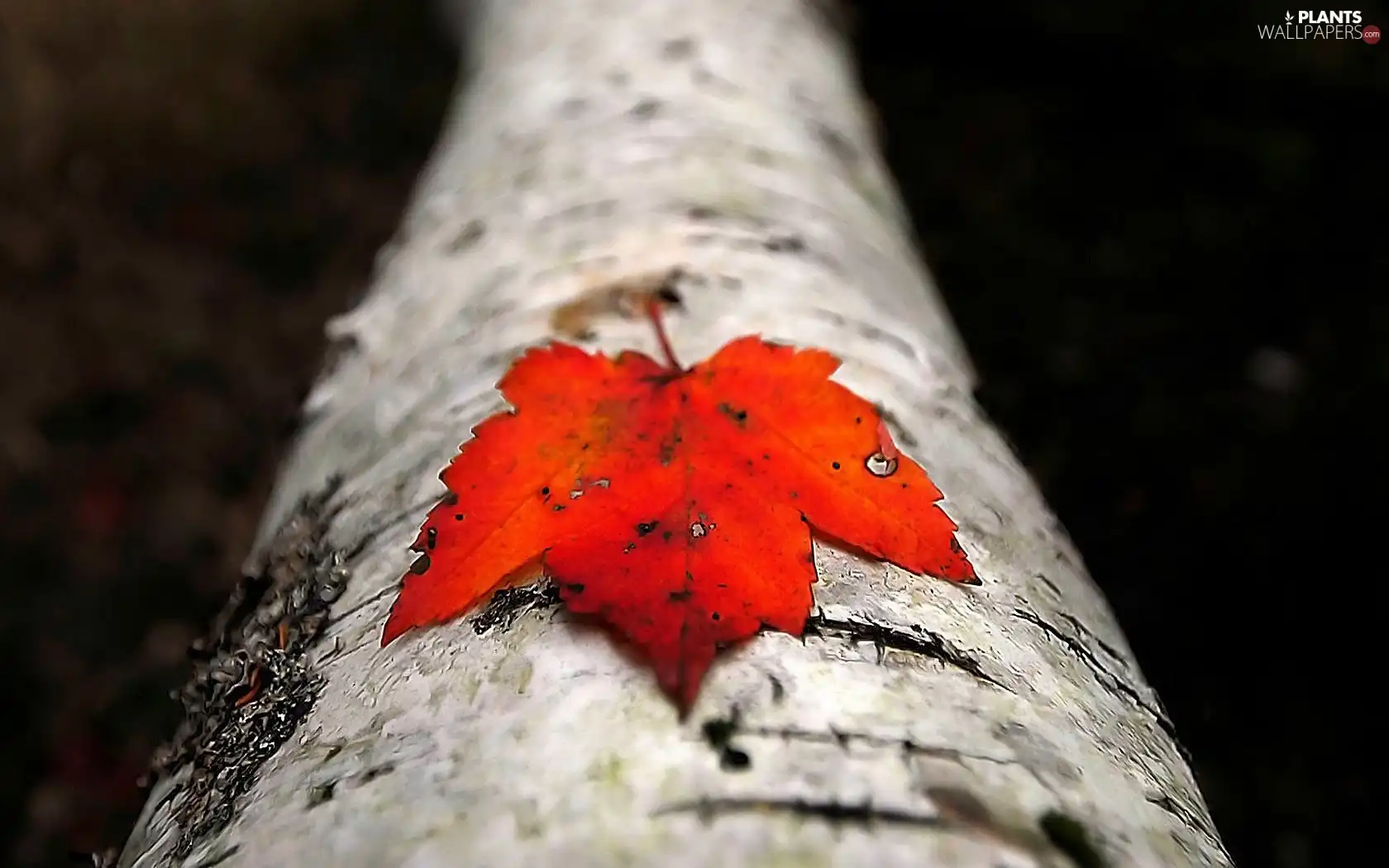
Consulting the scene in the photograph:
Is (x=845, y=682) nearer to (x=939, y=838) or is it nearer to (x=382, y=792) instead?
(x=939, y=838)

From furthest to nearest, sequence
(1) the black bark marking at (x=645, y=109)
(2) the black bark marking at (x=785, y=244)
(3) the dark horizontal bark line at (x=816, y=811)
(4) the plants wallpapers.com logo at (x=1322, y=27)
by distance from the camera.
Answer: (4) the plants wallpapers.com logo at (x=1322, y=27)
(1) the black bark marking at (x=645, y=109)
(2) the black bark marking at (x=785, y=244)
(3) the dark horizontal bark line at (x=816, y=811)

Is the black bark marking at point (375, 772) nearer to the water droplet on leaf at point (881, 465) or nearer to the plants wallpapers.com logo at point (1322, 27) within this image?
the water droplet on leaf at point (881, 465)

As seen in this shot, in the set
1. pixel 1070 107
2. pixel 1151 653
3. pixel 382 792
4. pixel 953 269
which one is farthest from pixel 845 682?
pixel 1070 107

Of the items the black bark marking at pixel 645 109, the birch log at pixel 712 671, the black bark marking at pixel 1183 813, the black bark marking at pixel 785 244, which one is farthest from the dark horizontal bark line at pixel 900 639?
the black bark marking at pixel 645 109

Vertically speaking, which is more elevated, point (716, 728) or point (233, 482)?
point (716, 728)

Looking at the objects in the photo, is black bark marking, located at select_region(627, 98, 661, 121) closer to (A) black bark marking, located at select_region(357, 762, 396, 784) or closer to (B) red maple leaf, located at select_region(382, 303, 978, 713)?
(B) red maple leaf, located at select_region(382, 303, 978, 713)

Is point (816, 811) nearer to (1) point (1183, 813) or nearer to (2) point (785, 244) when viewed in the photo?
(1) point (1183, 813)
